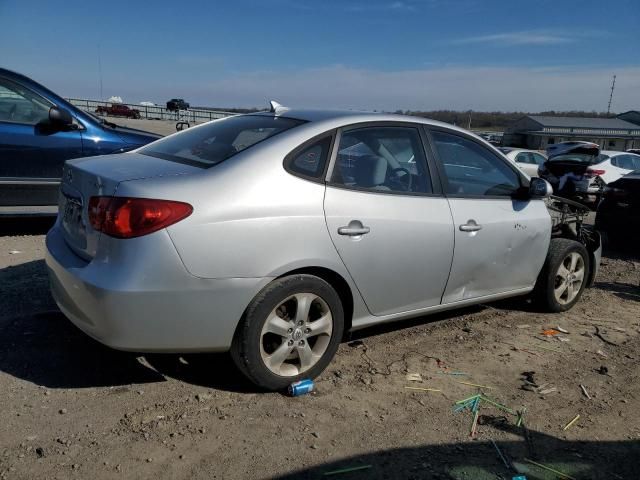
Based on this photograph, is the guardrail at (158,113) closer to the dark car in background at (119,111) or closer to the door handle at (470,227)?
the dark car in background at (119,111)

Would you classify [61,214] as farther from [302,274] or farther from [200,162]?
[302,274]

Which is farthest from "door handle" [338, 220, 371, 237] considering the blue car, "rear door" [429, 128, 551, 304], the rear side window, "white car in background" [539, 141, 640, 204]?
"white car in background" [539, 141, 640, 204]

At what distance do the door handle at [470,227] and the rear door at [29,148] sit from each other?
4474 millimetres

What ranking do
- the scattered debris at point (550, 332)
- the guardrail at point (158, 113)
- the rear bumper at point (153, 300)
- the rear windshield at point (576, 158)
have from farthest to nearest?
the guardrail at point (158, 113), the rear windshield at point (576, 158), the scattered debris at point (550, 332), the rear bumper at point (153, 300)

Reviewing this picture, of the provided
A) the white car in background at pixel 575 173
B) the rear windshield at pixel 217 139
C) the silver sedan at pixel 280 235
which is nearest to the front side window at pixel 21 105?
the rear windshield at pixel 217 139

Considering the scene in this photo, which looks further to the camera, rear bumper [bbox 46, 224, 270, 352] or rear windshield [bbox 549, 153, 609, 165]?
rear windshield [bbox 549, 153, 609, 165]

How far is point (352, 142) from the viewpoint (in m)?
3.57

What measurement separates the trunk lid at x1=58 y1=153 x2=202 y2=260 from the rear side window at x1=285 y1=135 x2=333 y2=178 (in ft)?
1.76

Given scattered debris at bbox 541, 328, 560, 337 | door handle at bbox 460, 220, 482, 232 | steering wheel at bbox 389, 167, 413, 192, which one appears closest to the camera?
steering wheel at bbox 389, 167, 413, 192

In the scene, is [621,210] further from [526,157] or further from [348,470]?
[526,157]

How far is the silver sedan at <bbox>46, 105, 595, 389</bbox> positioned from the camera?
2836 mm

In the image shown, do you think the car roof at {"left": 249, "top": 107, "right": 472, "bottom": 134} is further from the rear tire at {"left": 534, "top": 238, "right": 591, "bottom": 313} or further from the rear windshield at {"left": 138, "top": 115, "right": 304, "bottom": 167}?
the rear tire at {"left": 534, "top": 238, "right": 591, "bottom": 313}

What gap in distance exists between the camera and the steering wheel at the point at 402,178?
3.72 metres

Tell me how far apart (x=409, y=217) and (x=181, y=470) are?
201 centimetres
